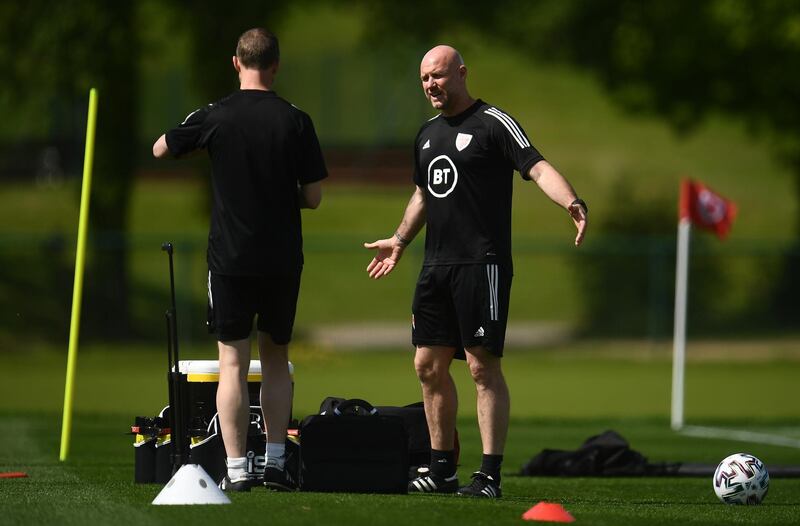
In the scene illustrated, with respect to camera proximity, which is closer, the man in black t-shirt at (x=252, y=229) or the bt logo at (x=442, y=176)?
the man in black t-shirt at (x=252, y=229)

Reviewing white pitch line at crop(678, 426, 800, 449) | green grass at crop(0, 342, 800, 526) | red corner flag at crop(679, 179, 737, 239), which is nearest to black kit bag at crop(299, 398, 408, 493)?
green grass at crop(0, 342, 800, 526)

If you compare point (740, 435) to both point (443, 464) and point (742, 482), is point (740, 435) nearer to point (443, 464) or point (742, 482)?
point (742, 482)

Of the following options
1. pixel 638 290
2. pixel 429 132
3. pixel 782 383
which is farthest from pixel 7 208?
pixel 429 132

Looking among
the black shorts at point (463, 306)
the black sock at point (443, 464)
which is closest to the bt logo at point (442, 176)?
the black shorts at point (463, 306)

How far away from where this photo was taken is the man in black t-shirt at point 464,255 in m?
7.53

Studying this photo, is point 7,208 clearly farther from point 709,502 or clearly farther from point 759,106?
point 709,502

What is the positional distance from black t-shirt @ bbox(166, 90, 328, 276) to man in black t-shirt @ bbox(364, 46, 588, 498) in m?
0.77

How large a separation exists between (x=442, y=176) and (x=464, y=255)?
44 cm

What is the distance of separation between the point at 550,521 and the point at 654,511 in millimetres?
1171

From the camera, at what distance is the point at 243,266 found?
7.20m

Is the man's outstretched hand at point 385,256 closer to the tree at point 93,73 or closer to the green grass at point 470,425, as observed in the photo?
the green grass at point 470,425

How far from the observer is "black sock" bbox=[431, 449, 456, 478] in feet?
25.7

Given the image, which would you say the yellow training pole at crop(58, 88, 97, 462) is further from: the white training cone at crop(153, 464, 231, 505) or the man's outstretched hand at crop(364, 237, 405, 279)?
the white training cone at crop(153, 464, 231, 505)

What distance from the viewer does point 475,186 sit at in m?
7.62
